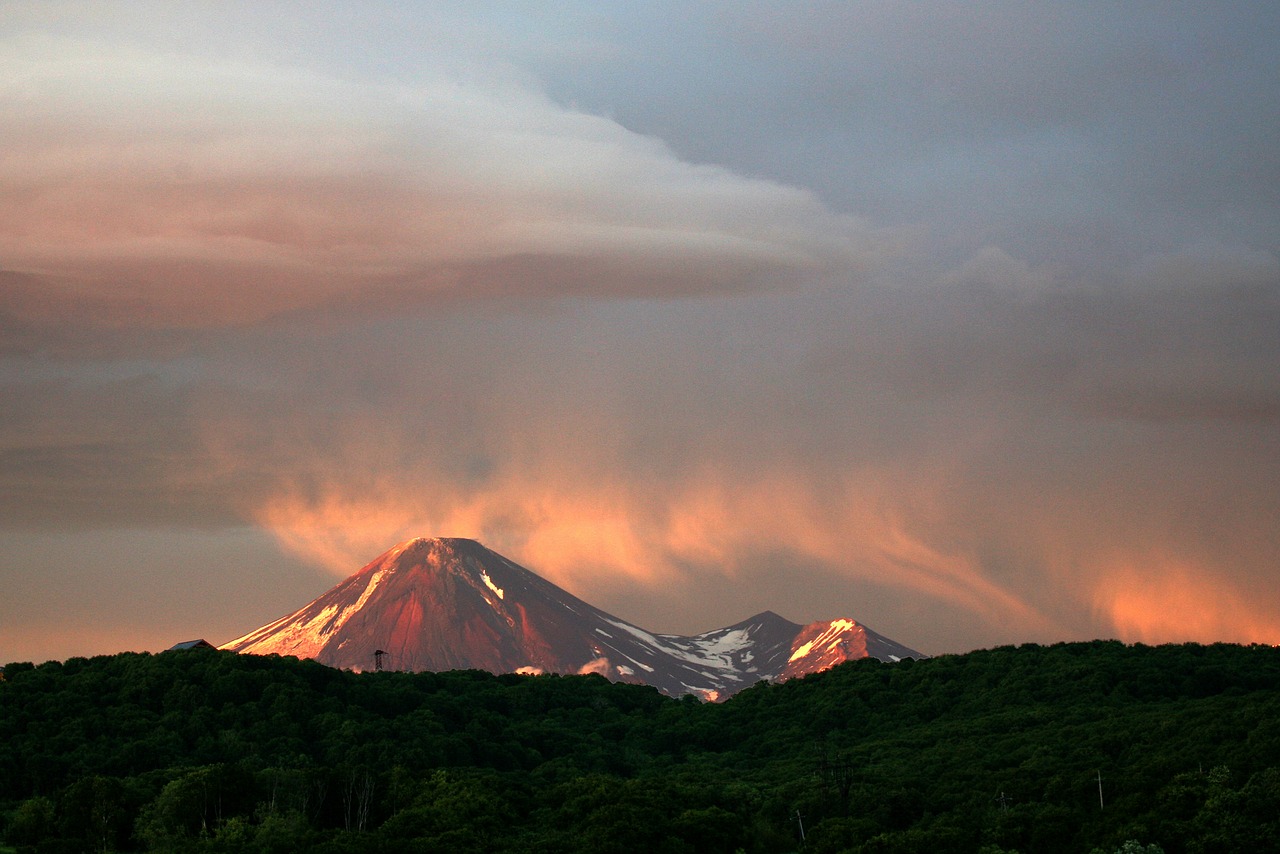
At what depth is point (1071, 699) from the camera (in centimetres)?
16550

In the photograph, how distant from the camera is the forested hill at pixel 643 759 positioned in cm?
11075

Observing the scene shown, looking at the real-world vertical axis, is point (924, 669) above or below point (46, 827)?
above

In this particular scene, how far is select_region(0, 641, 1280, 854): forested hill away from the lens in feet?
363

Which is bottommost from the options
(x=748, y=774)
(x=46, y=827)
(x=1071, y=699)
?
(x=46, y=827)

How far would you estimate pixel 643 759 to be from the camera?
162m

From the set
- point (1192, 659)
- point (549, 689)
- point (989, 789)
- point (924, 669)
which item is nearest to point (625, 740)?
point (549, 689)

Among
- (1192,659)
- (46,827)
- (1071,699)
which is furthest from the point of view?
(1192,659)

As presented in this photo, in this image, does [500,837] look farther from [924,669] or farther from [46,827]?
[924,669]

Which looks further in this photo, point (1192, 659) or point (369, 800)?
point (1192, 659)

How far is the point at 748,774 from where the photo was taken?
148125 millimetres

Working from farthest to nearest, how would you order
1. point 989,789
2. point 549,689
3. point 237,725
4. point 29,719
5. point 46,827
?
point 549,689, point 237,725, point 29,719, point 989,789, point 46,827

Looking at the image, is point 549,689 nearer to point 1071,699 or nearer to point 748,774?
point 748,774

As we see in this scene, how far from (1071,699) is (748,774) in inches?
1648

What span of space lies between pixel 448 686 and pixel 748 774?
5276 cm
